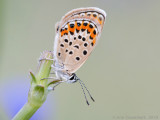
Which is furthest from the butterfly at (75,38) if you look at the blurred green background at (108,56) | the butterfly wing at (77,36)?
the blurred green background at (108,56)

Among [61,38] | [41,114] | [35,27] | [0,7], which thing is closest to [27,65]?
[35,27]

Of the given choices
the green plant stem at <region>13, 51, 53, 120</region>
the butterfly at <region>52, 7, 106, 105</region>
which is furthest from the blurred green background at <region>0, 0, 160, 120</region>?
the green plant stem at <region>13, 51, 53, 120</region>

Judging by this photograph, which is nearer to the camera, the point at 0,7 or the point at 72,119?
the point at 0,7

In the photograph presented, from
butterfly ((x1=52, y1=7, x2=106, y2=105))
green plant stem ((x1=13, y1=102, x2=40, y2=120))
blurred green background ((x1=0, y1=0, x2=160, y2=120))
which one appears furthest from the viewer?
blurred green background ((x1=0, y1=0, x2=160, y2=120))

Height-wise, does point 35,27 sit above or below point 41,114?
above

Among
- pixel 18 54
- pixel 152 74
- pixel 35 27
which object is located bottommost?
pixel 152 74

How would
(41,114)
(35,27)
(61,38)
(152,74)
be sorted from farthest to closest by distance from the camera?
(35,27) → (152,74) → (41,114) → (61,38)

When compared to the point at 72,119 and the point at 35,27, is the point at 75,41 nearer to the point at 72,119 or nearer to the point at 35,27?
the point at 72,119

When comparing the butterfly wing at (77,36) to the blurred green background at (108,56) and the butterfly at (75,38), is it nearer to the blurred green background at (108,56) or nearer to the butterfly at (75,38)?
the butterfly at (75,38)

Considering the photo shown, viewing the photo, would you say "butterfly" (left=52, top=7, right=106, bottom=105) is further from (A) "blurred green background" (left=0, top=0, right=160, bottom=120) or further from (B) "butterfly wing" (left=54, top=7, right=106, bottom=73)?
(A) "blurred green background" (left=0, top=0, right=160, bottom=120)
